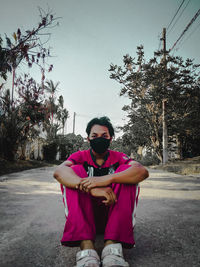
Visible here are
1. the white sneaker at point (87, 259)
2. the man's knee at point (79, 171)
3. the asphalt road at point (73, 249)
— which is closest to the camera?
the white sneaker at point (87, 259)

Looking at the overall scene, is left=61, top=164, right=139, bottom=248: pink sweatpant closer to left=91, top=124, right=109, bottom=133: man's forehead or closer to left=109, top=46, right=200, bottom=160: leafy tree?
left=91, top=124, right=109, bottom=133: man's forehead

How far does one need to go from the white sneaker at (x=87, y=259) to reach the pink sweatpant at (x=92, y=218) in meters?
0.11

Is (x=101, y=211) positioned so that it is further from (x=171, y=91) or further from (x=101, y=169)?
(x=171, y=91)

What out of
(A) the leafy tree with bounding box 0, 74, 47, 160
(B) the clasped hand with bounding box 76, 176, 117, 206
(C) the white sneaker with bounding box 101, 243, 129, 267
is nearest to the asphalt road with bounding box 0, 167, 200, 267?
(C) the white sneaker with bounding box 101, 243, 129, 267

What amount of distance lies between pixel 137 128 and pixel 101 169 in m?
16.3

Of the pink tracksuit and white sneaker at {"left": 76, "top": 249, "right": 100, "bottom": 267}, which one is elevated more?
the pink tracksuit

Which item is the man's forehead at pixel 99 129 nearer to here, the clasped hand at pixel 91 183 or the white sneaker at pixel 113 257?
the clasped hand at pixel 91 183

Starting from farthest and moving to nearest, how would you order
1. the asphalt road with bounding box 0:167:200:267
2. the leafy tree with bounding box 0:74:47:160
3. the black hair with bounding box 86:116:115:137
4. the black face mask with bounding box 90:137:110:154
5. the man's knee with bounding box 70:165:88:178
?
the leafy tree with bounding box 0:74:47:160, the black hair with bounding box 86:116:115:137, the black face mask with bounding box 90:137:110:154, the man's knee with bounding box 70:165:88:178, the asphalt road with bounding box 0:167:200:267

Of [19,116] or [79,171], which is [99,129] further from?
[19,116]

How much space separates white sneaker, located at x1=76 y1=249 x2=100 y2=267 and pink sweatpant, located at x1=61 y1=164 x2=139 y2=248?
0.35 ft

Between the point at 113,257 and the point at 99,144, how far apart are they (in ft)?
3.51

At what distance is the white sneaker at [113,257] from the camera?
127 centimetres

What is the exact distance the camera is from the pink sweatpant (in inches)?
57.4

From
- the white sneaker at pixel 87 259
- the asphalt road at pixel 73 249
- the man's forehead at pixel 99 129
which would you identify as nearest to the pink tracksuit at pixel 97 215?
the white sneaker at pixel 87 259
